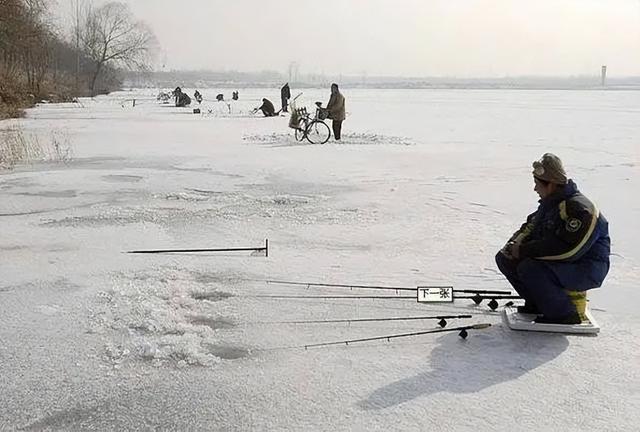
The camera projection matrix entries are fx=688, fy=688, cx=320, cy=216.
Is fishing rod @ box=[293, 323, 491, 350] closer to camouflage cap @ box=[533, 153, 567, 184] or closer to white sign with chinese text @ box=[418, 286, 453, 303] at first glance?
white sign with chinese text @ box=[418, 286, 453, 303]

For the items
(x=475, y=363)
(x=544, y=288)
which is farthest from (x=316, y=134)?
(x=475, y=363)

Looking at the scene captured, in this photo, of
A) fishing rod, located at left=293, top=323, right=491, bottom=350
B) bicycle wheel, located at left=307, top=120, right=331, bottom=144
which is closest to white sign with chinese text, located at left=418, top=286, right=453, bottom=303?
fishing rod, located at left=293, top=323, right=491, bottom=350

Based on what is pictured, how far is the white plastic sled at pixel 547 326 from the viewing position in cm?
443

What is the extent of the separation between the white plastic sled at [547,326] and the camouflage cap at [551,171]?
94cm

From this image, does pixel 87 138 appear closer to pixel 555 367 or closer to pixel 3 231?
pixel 3 231

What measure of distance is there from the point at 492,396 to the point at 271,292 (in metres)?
2.25

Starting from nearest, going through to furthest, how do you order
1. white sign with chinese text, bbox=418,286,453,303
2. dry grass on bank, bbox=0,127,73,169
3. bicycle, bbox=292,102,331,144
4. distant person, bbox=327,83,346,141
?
white sign with chinese text, bbox=418,286,453,303
dry grass on bank, bbox=0,127,73,169
distant person, bbox=327,83,346,141
bicycle, bbox=292,102,331,144

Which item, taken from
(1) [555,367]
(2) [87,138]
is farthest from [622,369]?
(2) [87,138]

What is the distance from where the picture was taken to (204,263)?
20.4ft

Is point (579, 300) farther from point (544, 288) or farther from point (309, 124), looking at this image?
point (309, 124)

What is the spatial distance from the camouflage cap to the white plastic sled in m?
0.94

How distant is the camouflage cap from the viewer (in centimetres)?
428

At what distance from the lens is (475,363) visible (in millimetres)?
4031

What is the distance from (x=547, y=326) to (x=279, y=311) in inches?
72.3
